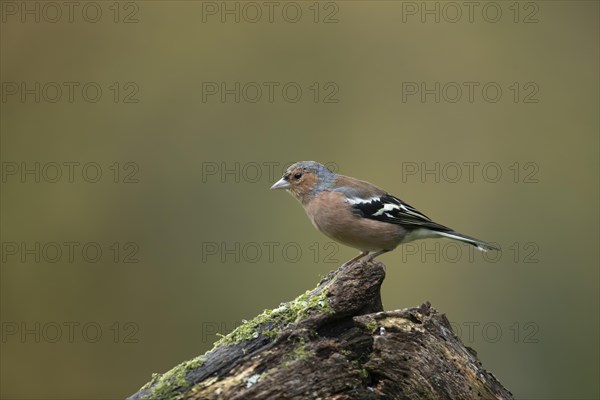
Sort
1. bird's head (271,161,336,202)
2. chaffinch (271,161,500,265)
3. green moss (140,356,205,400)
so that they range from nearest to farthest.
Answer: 1. green moss (140,356,205,400)
2. chaffinch (271,161,500,265)
3. bird's head (271,161,336,202)

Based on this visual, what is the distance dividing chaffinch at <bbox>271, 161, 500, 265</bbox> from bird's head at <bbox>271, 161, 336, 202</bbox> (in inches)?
1.0

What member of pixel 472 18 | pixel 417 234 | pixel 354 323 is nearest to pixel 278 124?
pixel 472 18

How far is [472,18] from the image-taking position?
12031mm

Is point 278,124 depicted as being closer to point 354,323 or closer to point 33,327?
point 33,327

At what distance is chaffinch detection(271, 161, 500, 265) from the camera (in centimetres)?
616

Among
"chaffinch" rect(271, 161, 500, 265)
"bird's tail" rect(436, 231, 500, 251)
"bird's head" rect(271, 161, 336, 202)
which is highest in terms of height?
"bird's head" rect(271, 161, 336, 202)

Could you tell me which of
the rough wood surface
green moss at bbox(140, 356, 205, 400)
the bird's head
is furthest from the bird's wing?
green moss at bbox(140, 356, 205, 400)

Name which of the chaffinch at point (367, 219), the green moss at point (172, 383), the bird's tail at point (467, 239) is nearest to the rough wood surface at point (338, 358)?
the green moss at point (172, 383)

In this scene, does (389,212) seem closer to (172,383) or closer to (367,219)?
(367,219)

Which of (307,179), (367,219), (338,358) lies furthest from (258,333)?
(307,179)

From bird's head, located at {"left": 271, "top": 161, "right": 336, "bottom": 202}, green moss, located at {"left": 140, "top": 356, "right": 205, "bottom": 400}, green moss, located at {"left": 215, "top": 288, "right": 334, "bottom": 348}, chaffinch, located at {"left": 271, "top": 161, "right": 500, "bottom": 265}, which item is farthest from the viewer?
bird's head, located at {"left": 271, "top": 161, "right": 336, "bottom": 202}

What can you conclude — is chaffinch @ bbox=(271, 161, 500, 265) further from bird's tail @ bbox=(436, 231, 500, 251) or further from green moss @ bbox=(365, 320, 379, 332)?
green moss @ bbox=(365, 320, 379, 332)

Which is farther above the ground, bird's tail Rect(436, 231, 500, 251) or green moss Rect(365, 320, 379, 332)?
bird's tail Rect(436, 231, 500, 251)

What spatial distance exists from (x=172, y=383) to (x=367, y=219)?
2.77 m
